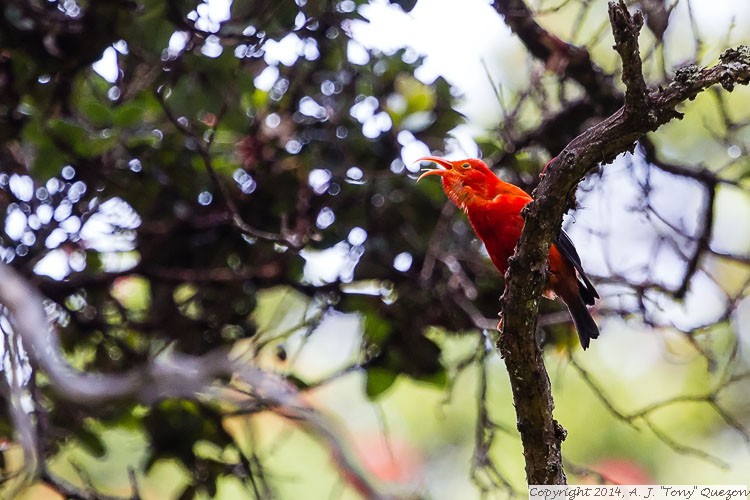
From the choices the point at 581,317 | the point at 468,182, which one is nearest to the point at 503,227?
the point at 468,182

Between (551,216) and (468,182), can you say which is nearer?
(551,216)

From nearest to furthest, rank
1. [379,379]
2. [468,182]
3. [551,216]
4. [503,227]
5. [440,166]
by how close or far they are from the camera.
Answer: [551,216] < [503,227] < [468,182] < [440,166] < [379,379]

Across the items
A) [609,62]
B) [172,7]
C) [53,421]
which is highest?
[609,62]

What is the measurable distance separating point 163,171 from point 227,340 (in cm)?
81

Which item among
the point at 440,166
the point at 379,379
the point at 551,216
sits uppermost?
the point at 440,166

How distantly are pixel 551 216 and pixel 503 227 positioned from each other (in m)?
1.29

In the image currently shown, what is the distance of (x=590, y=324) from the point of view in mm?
3779

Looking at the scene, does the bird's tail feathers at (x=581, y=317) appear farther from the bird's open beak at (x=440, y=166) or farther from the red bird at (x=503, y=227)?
the bird's open beak at (x=440, y=166)

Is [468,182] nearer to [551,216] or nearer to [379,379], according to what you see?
[379,379]

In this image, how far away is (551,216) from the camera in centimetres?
A: 233

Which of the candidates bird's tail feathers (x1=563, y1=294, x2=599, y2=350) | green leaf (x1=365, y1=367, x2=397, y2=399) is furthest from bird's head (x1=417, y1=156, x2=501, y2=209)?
green leaf (x1=365, y1=367, x2=397, y2=399)

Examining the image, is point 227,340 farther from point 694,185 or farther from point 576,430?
point 576,430

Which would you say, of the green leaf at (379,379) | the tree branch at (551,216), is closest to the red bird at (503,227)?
the green leaf at (379,379)

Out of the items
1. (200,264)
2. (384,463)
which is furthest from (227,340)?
(384,463)
